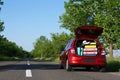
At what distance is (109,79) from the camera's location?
46.4ft

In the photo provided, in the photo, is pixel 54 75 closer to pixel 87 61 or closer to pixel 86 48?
pixel 87 61

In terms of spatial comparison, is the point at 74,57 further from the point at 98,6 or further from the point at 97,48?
the point at 98,6

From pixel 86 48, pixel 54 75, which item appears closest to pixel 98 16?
pixel 86 48

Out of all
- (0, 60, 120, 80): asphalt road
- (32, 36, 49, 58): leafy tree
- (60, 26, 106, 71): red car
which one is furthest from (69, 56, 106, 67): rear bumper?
(32, 36, 49, 58): leafy tree

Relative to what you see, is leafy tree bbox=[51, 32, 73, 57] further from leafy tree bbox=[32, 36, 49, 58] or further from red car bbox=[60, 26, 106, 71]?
leafy tree bbox=[32, 36, 49, 58]

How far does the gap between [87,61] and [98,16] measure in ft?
85.0

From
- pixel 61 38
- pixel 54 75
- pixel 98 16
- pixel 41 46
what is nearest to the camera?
pixel 54 75

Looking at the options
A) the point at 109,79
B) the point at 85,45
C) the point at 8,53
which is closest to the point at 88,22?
the point at 85,45

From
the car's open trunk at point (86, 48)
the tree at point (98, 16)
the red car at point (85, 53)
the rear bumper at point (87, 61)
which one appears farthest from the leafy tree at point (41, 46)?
the rear bumper at point (87, 61)

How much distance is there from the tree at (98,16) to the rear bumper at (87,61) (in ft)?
80.8

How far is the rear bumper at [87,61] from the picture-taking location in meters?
19.4

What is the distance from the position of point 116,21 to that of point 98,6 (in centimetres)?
664

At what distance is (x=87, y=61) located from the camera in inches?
766

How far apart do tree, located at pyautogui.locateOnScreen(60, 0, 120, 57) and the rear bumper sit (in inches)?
970
